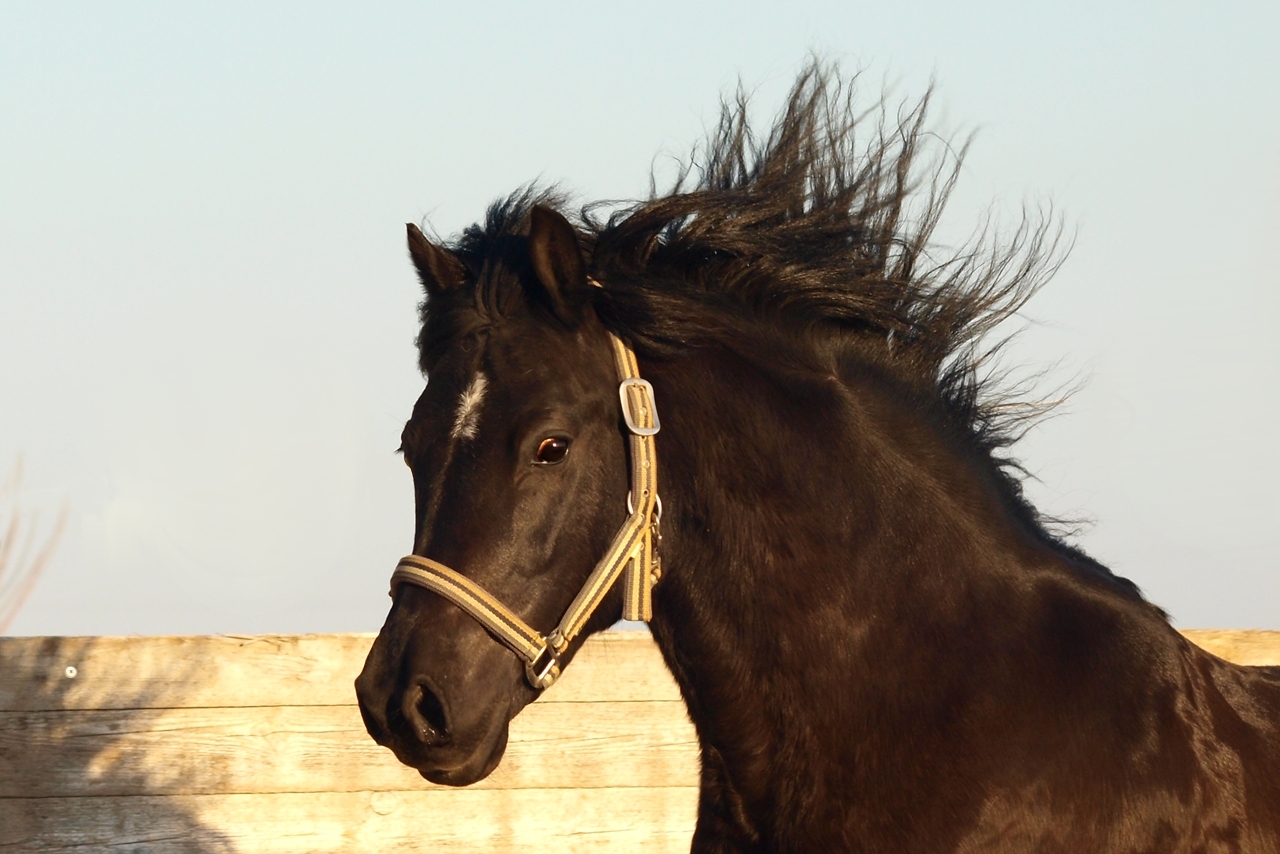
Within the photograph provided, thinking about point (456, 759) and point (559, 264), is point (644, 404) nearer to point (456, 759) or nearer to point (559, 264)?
point (559, 264)

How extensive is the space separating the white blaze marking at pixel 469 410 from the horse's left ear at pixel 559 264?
23 centimetres

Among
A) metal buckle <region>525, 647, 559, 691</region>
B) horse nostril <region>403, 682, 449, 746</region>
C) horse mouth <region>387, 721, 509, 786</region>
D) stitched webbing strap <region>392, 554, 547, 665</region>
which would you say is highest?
stitched webbing strap <region>392, 554, 547, 665</region>

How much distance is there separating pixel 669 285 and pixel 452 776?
113cm

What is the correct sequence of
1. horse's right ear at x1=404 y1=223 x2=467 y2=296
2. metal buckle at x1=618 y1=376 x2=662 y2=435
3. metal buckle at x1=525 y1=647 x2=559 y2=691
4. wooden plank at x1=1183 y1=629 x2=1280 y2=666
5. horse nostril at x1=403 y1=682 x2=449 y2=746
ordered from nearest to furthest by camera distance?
horse nostril at x1=403 y1=682 x2=449 y2=746 → metal buckle at x1=525 y1=647 x2=559 y2=691 → metal buckle at x1=618 y1=376 x2=662 y2=435 → horse's right ear at x1=404 y1=223 x2=467 y2=296 → wooden plank at x1=1183 y1=629 x2=1280 y2=666

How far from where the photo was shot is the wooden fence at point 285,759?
5.36 meters

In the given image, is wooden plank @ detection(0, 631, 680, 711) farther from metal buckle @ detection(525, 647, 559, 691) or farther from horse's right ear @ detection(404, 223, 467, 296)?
metal buckle @ detection(525, 647, 559, 691)

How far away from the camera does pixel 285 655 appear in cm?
552

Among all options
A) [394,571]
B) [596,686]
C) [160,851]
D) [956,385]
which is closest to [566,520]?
[394,571]

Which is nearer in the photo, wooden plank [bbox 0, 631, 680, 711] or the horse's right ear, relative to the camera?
the horse's right ear

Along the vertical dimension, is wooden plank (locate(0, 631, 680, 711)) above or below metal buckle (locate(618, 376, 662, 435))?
below

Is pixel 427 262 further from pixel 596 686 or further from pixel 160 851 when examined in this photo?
pixel 160 851

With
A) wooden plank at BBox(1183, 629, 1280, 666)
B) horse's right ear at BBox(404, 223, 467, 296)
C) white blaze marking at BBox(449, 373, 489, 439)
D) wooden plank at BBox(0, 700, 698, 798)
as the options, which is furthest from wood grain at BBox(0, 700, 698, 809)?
white blaze marking at BBox(449, 373, 489, 439)

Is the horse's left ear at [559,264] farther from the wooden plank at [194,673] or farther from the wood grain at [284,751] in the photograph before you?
the wood grain at [284,751]

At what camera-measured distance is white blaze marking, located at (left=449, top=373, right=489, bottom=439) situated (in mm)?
2764
